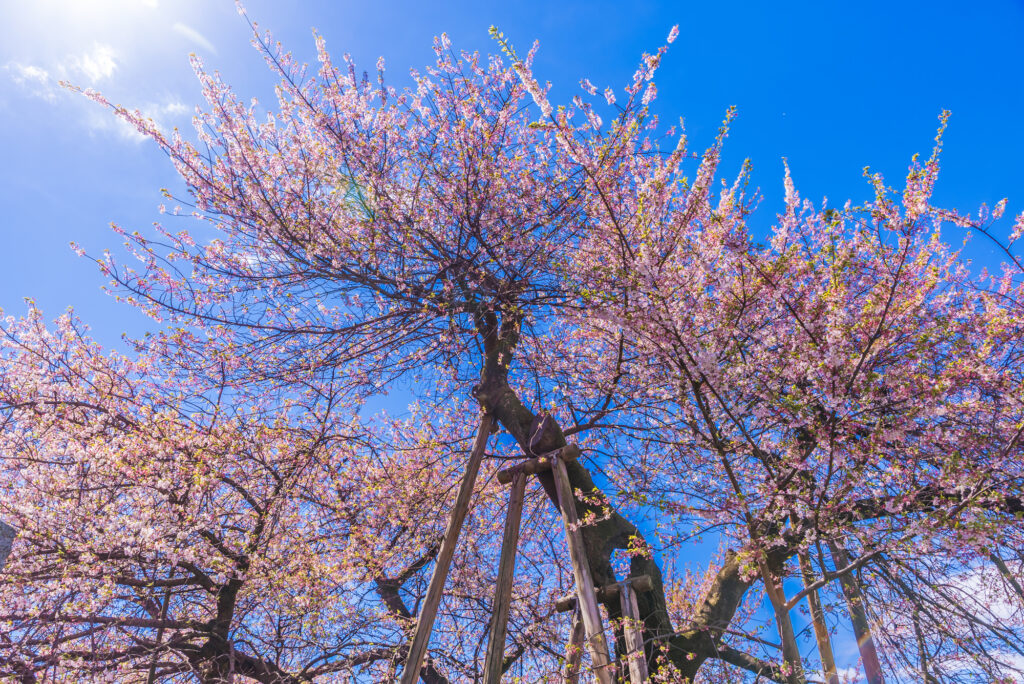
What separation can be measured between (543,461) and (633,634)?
5.55 feet

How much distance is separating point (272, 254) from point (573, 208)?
3.27 meters

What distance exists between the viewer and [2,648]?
15.5 ft

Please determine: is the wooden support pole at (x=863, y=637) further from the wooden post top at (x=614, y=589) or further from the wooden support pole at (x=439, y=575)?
the wooden support pole at (x=439, y=575)

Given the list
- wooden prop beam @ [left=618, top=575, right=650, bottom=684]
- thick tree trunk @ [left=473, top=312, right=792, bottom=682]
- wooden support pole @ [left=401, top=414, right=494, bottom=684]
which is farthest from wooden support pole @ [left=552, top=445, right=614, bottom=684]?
wooden support pole @ [left=401, top=414, right=494, bottom=684]

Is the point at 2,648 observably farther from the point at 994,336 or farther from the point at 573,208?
the point at 994,336

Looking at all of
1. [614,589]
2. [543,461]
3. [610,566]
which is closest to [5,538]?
[543,461]

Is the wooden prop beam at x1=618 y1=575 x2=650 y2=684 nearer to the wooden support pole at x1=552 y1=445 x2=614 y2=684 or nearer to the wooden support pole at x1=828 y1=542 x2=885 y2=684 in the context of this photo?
the wooden support pole at x1=552 y1=445 x2=614 y2=684

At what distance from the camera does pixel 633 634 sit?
166 inches

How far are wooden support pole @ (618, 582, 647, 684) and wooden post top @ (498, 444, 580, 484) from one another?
48.6 inches

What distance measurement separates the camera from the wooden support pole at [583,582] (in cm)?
394

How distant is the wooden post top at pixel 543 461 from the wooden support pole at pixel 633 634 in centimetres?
124

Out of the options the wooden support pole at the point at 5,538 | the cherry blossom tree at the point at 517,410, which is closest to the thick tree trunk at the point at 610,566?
the cherry blossom tree at the point at 517,410

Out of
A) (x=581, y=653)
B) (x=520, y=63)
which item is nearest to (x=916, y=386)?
(x=581, y=653)

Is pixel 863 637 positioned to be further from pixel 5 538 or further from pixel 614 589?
pixel 5 538
